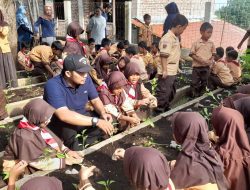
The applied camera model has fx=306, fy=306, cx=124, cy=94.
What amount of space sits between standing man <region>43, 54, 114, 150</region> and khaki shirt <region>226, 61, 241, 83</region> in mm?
4259

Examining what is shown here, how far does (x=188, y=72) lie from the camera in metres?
9.02

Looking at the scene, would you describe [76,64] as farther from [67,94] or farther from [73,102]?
[73,102]

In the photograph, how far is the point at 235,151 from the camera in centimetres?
308

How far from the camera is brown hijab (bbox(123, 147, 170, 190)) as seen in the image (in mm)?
2076

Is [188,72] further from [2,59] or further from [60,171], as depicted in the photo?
[60,171]

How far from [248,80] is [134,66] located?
166 inches

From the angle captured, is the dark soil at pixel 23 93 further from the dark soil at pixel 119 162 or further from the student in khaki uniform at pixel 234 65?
the student in khaki uniform at pixel 234 65

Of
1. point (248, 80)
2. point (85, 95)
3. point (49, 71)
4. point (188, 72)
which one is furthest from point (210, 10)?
point (85, 95)

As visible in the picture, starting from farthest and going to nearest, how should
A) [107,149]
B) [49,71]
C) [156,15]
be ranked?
[156,15] < [49,71] < [107,149]

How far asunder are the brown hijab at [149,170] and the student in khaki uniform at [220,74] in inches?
214

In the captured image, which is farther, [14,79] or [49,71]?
[49,71]

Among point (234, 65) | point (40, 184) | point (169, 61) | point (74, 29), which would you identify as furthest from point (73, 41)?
point (40, 184)

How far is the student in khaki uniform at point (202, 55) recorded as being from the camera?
20.7ft

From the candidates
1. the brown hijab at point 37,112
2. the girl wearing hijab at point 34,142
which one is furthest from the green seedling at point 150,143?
the brown hijab at point 37,112
